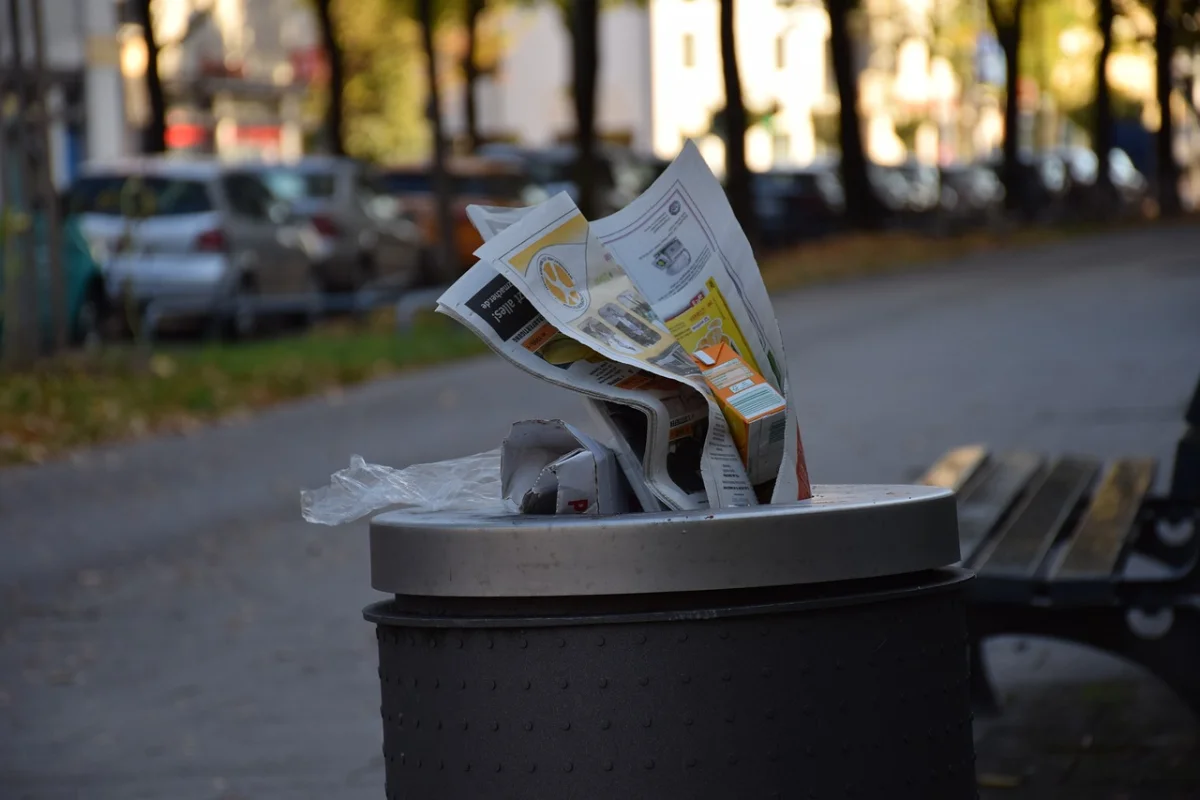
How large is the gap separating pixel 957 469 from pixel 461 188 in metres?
22.7

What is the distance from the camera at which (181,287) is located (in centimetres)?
1931

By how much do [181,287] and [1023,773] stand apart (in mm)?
15612

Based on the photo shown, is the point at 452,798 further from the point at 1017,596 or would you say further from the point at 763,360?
the point at 1017,596

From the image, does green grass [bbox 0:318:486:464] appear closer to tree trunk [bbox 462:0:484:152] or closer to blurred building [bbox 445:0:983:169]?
tree trunk [bbox 462:0:484:152]

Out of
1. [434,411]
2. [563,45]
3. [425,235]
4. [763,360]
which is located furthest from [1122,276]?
[563,45]

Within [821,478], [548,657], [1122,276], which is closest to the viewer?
[548,657]

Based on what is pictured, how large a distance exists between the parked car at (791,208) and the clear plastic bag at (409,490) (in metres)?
32.5

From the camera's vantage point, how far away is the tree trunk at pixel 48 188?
1494 centimetres

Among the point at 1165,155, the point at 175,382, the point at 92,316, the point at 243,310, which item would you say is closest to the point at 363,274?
the point at 243,310

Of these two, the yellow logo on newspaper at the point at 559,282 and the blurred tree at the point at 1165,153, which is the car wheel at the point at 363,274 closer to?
the yellow logo on newspaper at the point at 559,282

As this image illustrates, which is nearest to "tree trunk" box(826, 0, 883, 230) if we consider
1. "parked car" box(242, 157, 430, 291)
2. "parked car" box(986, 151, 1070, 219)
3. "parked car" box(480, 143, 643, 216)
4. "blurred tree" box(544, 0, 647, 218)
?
"parked car" box(480, 143, 643, 216)

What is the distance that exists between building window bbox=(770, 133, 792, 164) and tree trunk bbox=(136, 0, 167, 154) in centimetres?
5181

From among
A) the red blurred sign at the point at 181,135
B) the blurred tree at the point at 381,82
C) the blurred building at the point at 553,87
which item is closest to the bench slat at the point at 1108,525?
the blurred tree at the point at 381,82

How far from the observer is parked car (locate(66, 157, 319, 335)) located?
1928 cm
